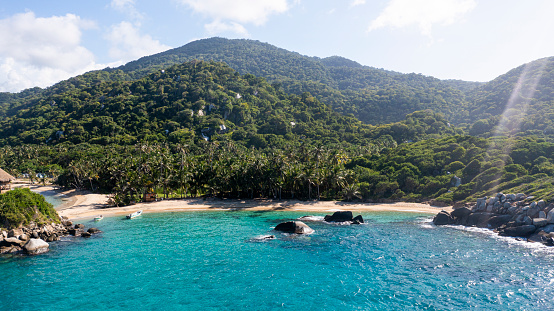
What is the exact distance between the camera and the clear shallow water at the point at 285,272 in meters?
24.7

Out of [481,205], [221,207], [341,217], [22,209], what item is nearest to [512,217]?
[481,205]

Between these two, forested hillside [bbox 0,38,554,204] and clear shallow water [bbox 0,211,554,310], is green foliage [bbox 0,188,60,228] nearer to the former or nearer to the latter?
clear shallow water [bbox 0,211,554,310]

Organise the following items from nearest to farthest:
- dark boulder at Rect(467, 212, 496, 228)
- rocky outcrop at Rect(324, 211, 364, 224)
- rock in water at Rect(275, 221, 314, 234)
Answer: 1. rock in water at Rect(275, 221, 314, 234)
2. dark boulder at Rect(467, 212, 496, 228)
3. rocky outcrop at Rect(324, 211, 364, 224)

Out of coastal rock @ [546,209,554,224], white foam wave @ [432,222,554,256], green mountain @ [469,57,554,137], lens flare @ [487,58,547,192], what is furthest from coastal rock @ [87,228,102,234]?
green mountain @ [469,57,554,137]

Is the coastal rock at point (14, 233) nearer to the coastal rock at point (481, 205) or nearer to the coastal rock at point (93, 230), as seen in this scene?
the coastal rock at point (93, 230)

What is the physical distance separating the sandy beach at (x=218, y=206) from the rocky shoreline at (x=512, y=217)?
40.7 feet

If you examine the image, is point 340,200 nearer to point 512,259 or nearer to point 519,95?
point 512,259

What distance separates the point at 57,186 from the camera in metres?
109

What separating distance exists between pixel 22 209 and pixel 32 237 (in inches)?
163

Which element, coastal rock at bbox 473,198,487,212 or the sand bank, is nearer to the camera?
coastal rock at bbox 473,198,487,212

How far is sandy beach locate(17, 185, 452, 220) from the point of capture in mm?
67544

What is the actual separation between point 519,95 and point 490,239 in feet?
641

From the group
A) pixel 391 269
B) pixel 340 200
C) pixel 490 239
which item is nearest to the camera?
pixel 391 269

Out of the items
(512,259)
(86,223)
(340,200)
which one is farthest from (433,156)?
(86,223)
